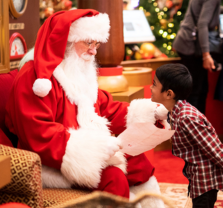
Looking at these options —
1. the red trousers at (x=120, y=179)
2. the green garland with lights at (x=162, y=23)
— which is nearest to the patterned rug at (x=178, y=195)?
the red trousers at (x=120, y=179)

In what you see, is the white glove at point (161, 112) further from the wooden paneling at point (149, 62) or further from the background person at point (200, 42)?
the wooden paneling at point (149, 62)

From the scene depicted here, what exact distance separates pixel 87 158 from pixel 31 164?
0.29 m

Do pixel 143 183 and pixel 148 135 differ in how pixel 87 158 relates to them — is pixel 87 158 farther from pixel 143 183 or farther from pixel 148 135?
pixel 143 183

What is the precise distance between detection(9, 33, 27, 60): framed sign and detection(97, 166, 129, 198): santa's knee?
3.90 feet

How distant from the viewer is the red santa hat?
149 cm

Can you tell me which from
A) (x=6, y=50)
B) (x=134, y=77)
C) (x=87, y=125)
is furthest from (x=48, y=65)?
(x=134, y=77)

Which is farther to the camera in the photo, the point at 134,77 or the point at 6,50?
the point at 134,77

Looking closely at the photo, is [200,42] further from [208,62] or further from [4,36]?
[4,36]

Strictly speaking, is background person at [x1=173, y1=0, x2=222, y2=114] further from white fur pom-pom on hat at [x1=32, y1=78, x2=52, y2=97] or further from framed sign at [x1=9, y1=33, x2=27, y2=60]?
white fur pom-pom on hat at [x1=32, y1=78, x2=52, y2=97]

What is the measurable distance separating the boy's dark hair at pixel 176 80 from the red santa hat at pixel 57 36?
0.38 meters

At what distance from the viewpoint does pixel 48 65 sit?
1.53m

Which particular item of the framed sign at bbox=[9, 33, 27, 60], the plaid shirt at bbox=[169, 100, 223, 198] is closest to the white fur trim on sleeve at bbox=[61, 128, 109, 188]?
the plaid shirt at bbox=[169, 100, 223, 198]

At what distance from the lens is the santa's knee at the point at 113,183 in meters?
1.42

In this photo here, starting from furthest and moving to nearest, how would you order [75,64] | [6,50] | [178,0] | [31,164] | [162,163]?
[178,0]
[162,163]
[6,50]
[75,64]
[31,164]
